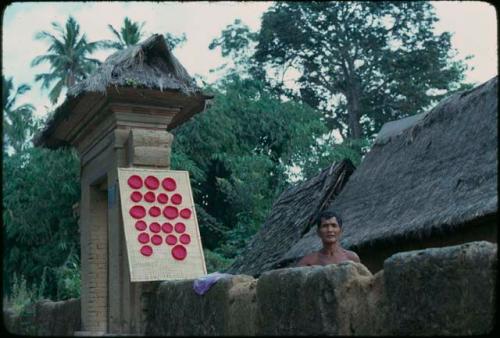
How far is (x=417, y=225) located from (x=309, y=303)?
4.55 m

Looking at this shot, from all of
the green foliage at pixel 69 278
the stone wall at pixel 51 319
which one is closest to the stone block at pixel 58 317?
the stone wall at pixel 51 319

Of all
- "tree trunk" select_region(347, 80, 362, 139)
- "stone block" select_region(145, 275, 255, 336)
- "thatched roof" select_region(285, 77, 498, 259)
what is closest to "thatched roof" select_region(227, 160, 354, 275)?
"thatched roof" select_region(285, 77, 498, 259)

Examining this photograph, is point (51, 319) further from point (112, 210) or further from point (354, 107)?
point (354, 107)

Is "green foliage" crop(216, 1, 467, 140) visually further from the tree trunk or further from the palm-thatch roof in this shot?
the palm-thatch roof

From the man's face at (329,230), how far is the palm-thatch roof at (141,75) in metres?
2.34

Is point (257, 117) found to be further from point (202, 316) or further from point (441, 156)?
point (202, 316)

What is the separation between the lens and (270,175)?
62.7 feet

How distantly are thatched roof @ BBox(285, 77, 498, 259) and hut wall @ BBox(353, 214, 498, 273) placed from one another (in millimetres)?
82

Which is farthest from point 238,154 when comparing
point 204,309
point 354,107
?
point 204,309

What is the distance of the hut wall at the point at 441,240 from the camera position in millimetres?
7559

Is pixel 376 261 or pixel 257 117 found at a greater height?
pixel 257 117

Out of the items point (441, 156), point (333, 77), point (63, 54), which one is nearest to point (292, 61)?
point (333, 77)

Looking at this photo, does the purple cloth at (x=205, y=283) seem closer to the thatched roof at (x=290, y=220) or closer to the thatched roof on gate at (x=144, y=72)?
the thatched roof on gate at (x=144, y=72)

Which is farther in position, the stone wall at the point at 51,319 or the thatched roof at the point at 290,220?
the thatched roof at the point at 290,220
